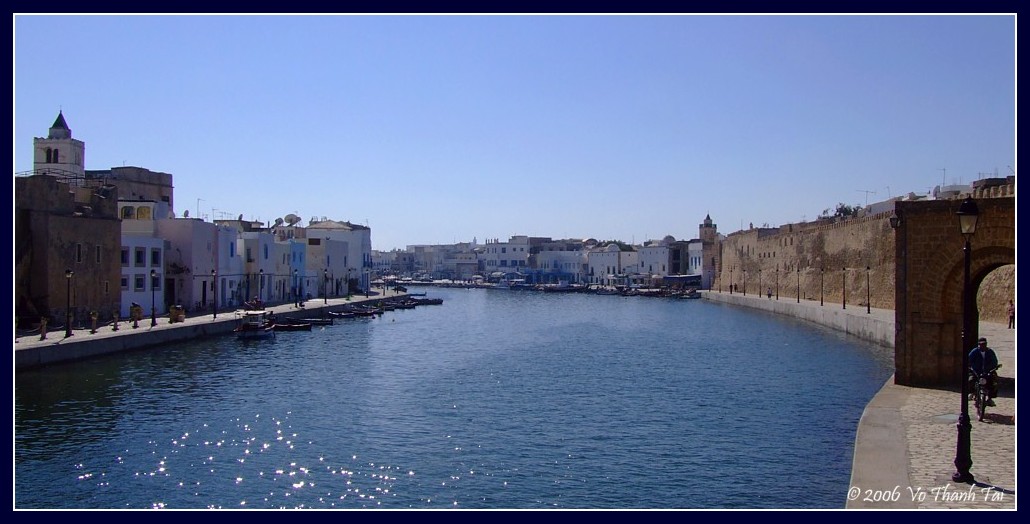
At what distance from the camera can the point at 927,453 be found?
12.8 metres

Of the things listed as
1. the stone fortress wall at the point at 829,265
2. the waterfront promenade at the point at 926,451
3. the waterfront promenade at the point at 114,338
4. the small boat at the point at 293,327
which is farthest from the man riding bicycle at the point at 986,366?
the small boat at the point at 293,327

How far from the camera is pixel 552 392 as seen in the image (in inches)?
925

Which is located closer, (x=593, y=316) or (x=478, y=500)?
(x=478, y=500)

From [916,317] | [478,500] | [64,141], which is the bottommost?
[478,500]

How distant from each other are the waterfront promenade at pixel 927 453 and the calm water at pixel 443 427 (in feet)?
2.97

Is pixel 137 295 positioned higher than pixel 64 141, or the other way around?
pixel 64 141

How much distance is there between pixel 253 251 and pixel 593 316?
21.6 metres

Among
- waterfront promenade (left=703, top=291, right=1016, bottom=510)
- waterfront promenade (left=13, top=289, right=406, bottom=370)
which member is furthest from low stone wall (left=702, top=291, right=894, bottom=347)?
waterfront promenade (left=13, top=289, right=406, bottom=370)

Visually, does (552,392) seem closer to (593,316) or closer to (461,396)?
(461,396)

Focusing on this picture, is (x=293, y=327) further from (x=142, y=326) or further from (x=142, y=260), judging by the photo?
(x=142, y=326)

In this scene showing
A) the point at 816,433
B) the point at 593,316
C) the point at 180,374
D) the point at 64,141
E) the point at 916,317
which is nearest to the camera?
the point at 816,433

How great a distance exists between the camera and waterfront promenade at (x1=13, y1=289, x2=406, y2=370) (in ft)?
86.6

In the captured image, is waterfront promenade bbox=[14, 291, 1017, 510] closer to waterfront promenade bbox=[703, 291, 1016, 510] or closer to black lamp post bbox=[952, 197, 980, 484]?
waterfront promenade bbox=[703, 291, 1016, 510]

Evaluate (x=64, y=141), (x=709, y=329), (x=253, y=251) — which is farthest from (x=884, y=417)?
(x=64, y=141)
